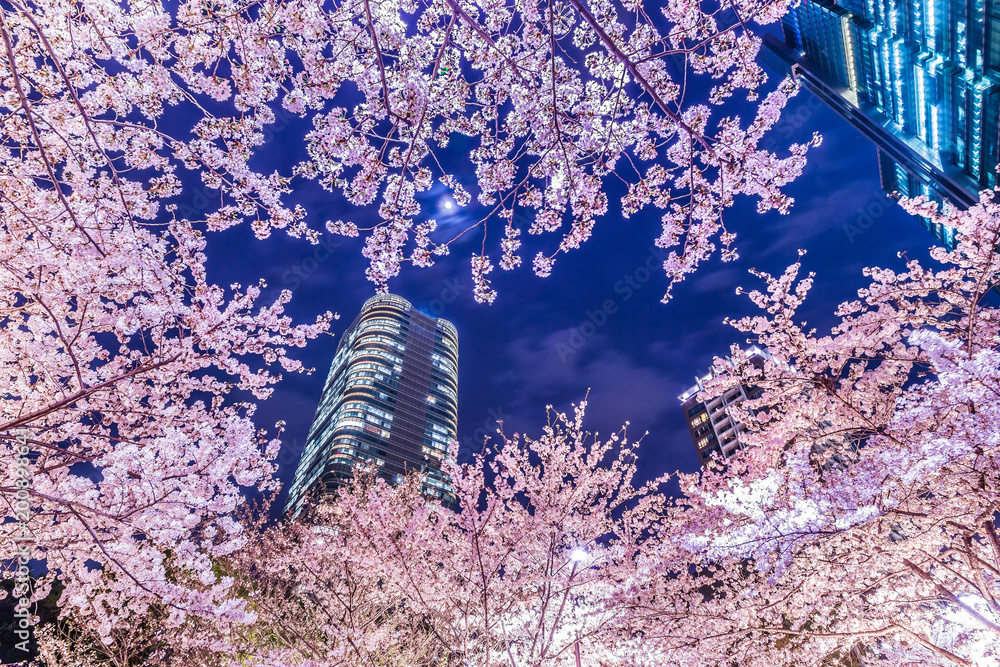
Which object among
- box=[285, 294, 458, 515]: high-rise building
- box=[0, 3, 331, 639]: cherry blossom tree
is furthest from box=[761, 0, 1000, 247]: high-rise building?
box=[285, 294, 458, 515]: high-rise building

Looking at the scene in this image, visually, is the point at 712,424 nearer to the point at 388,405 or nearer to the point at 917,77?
the point at 917,77

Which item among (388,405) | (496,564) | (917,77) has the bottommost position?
(496,564)

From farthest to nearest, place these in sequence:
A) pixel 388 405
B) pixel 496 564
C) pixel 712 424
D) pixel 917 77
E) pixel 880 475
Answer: pixel 388 405, pixel 712 424, pixel 917 77, pixel 496 564, pixel 880 475

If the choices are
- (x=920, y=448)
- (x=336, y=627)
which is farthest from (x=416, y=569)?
(x=920, y=448)

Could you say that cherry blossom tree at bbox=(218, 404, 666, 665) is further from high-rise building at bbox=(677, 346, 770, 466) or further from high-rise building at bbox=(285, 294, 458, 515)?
high-rise building at bbox=(285, 294, 458, 515)

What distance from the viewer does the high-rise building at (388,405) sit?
78.8 metres

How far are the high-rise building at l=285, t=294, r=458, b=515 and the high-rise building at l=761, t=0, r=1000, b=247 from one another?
77020 millimetres

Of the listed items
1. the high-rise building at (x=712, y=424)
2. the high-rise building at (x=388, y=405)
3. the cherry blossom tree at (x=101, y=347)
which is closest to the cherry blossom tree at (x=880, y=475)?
the cherry blossom tree at (x=101, y=347)

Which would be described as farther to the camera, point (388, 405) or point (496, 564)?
point (388, 405)

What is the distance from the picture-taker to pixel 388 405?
8425 centimetres

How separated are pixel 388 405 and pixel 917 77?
83.9m

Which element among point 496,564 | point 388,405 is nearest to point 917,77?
point 496,564

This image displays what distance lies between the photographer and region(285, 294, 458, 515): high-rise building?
259ft

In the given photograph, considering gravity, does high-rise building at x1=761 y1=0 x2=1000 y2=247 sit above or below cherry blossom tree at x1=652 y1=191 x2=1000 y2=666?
above
